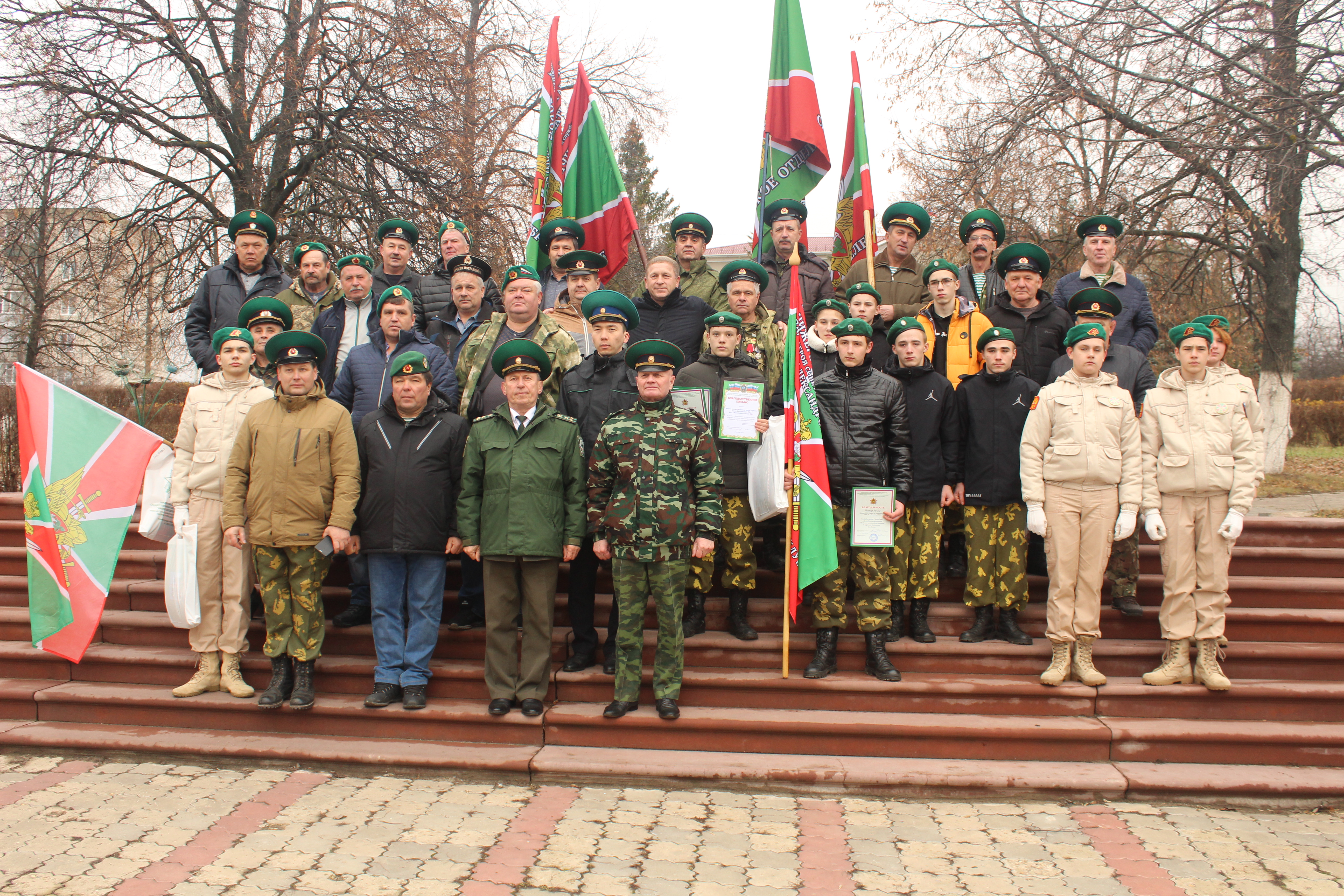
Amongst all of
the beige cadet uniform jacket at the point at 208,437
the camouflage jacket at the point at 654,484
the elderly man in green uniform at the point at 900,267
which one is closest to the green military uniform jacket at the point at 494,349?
the camouflage jacket at the point at 654,484

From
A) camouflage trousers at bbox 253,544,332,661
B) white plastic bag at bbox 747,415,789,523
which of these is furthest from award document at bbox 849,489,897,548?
camouflage trousers at bbox 253,544,332,661

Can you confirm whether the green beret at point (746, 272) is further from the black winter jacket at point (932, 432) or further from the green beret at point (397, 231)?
the green beret at point (397, 231)

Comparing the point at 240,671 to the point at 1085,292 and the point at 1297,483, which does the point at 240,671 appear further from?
the point at 1297,483

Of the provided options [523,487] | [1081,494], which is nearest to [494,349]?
[523,487]

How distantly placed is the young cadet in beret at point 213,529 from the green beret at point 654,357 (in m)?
2.36

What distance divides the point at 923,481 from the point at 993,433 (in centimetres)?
56

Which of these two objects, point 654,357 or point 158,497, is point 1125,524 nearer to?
point 654,357

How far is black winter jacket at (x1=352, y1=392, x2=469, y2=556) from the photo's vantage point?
4.71m

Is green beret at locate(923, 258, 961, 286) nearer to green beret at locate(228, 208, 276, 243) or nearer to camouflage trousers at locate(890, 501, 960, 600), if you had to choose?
camouflage trousers at locate(890, 501, 960, 600)

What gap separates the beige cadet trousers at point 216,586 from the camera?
16.4 ft

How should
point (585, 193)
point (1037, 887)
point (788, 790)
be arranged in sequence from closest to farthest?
point (1037, 887) < point (788, 790) < point (585, 193)

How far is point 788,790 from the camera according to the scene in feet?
14.0

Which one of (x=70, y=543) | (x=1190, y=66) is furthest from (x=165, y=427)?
(x=1190, y=66)

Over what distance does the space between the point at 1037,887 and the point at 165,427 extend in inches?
591
